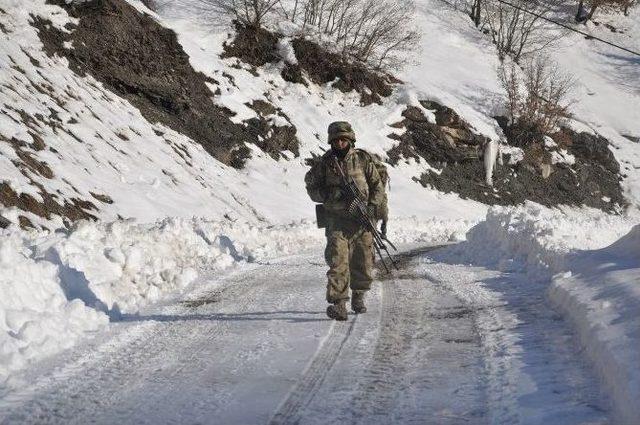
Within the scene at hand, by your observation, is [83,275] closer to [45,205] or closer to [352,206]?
[352,206]

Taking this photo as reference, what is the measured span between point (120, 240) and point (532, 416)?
258 inches

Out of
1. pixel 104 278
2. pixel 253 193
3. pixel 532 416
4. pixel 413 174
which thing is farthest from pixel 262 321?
pixel 413 174

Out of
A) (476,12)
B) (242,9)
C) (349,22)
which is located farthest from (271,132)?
(476,12)

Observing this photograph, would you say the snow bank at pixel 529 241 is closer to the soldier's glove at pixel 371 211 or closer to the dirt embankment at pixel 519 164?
the soldier's glove at pixel 371 211

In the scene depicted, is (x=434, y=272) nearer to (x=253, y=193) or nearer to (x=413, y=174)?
(x=253, y=193)

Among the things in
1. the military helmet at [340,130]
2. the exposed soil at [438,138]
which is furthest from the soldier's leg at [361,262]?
the exposed soil at [438,138]

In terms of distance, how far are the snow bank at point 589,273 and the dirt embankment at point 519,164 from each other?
20.4m

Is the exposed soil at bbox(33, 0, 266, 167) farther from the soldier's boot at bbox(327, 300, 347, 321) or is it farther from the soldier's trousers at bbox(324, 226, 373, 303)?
the soldier's boot at bbox(327, 300, 347, 321)

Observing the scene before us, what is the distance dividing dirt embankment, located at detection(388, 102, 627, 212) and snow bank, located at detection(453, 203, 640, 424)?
20.4 meters

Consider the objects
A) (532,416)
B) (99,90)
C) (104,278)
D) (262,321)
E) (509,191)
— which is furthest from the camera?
(509,191)

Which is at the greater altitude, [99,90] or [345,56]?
[345,56]

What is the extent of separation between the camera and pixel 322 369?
4.84 metres

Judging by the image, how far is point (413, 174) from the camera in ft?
112

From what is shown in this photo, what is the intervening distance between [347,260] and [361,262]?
0.25 m
